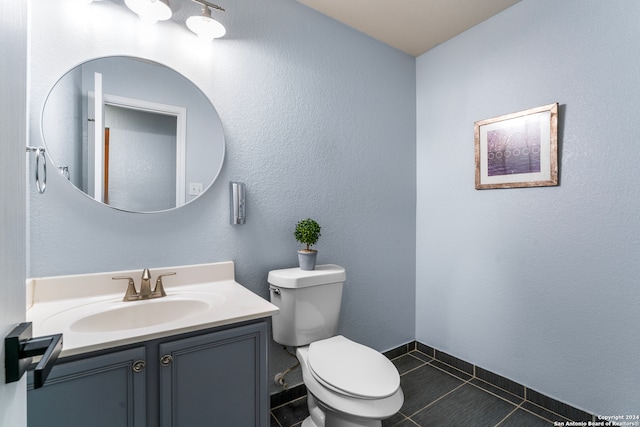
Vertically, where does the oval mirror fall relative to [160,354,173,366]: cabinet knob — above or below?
above

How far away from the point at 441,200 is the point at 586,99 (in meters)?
1.00

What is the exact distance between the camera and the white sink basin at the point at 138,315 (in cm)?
112

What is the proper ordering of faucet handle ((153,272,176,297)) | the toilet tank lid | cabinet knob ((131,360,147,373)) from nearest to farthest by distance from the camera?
cabinet knob ((131,360,147,373)) → faucet handle ((153,272,176,297)) → the toilet tank lid

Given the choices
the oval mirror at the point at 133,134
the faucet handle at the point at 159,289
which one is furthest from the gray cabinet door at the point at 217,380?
the oval mirror at the point at 133,134

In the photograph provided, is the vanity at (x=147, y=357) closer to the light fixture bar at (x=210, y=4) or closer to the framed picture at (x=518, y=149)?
the light fixture bar at (x=210, y=4)

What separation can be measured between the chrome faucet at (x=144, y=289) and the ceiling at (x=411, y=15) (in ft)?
5.91

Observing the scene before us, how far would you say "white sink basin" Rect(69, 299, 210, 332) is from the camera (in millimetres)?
1122

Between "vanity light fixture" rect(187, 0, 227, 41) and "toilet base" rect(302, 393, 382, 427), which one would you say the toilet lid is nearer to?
"toilet base" rect(302, 393, 382, 427)

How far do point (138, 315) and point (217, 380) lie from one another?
0.46m

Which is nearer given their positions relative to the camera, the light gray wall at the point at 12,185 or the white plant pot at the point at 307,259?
the light gray wall at the point at 12,185

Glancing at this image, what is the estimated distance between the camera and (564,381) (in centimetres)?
167

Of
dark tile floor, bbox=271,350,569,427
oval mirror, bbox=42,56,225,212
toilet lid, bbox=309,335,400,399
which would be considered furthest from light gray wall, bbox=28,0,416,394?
toilet lid, bbox=309,335,400,399

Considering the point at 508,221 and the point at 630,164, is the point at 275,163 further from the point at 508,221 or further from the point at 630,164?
the point at 630,164

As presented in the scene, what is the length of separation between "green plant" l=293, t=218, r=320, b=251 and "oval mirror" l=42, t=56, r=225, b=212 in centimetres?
54
